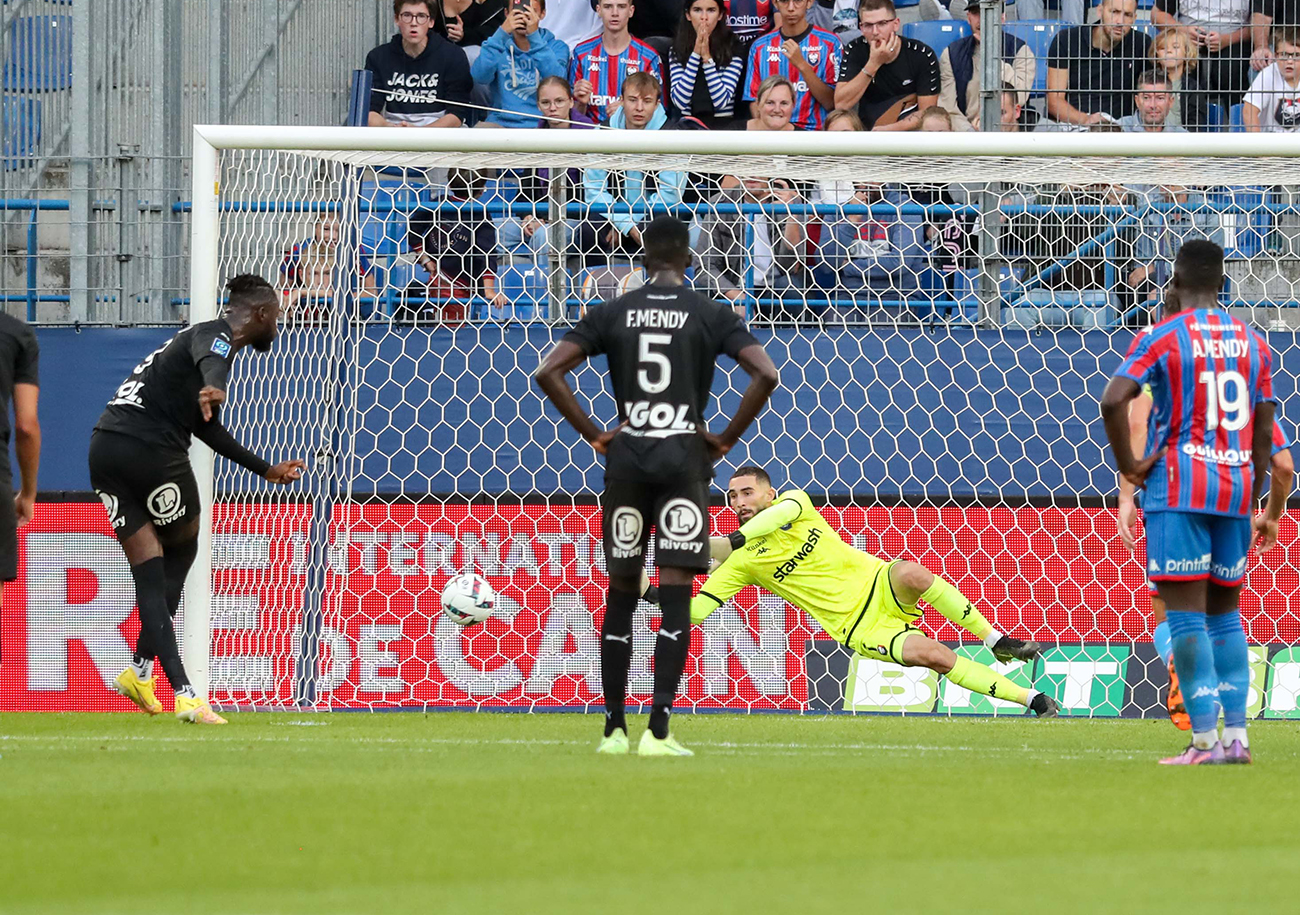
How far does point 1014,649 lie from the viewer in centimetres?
872

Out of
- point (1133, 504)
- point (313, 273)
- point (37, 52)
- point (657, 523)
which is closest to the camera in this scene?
point (657, 523)

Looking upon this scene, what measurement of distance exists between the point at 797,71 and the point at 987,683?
5.36 m

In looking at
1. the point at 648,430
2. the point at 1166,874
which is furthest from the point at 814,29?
the point at 1166,874

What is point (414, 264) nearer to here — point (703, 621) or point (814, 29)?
point (703, 621)

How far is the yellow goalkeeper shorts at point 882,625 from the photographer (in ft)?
29.5

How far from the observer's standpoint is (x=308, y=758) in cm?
620

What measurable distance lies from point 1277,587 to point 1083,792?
508 cm

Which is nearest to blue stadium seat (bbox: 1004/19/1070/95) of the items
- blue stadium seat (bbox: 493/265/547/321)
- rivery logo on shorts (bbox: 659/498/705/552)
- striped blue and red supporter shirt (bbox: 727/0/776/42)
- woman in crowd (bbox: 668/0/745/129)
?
woman in crowd (bbox: 668/0/745/129)

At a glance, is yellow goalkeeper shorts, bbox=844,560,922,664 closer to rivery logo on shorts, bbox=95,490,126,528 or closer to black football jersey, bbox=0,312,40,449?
rivery logo on shorts, bbox=95,490,126,528

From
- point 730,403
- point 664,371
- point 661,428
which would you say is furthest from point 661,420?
point 730,403

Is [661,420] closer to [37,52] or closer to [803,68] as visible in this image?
[37,52]

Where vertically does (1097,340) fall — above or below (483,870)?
above

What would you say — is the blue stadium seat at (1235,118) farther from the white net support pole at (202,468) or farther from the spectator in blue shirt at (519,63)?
the white net support pole at (202,468)

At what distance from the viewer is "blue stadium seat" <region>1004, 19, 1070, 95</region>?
11.0 m
